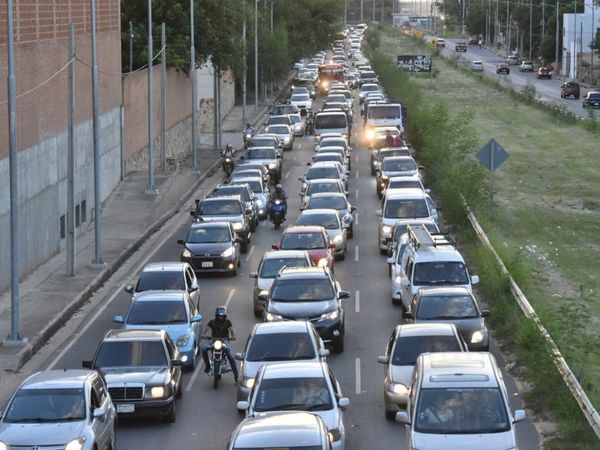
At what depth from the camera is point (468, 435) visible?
18.3 meters

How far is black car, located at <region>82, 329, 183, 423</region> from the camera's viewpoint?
74.3 feet

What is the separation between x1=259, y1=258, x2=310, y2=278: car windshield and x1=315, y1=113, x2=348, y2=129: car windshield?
40.4 m

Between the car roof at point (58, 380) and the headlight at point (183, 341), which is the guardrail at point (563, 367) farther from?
the car roof at point (58, 380)

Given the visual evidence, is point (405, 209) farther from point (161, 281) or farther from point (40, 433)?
point (40, 433)

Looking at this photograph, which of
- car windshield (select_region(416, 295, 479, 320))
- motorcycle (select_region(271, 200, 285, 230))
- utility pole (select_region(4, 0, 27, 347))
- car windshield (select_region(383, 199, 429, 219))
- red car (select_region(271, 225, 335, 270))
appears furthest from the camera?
motorcycle (select_region(271, 200, 285, 230))

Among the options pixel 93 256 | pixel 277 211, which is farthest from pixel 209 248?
pixel 277 211

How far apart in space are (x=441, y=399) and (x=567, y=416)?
342 cm

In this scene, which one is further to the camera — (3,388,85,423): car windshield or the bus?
the bus

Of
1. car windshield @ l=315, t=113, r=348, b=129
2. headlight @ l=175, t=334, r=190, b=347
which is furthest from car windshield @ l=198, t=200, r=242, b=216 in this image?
car windshield @ l=315, t=113, r=348, b=129

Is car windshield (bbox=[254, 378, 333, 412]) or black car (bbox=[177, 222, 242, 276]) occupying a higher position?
car windshield (bbox=[254, 378, 333, 412])

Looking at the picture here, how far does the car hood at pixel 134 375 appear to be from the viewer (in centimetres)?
2272

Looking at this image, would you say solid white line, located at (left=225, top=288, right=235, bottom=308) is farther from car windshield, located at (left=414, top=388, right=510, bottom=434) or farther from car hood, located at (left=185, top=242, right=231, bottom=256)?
car windshield, located at (left=414, top=388, right=510, bottom=434)

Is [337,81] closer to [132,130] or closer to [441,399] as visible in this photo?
[132,130]

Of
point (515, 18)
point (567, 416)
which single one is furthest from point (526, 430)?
point (515, 18)
